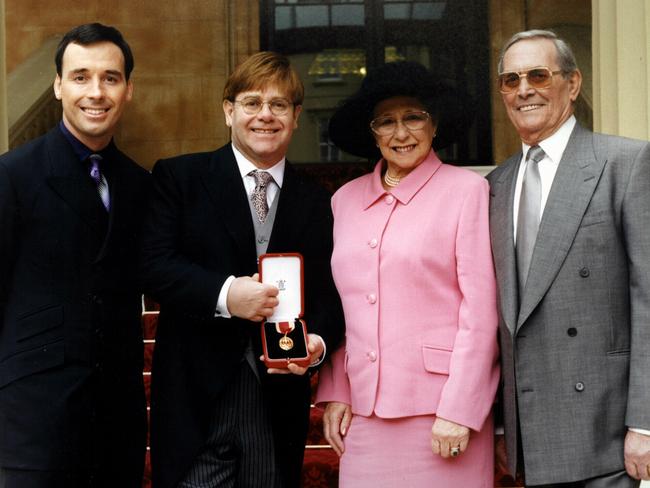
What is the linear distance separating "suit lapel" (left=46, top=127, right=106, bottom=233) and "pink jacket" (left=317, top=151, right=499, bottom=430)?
888mm

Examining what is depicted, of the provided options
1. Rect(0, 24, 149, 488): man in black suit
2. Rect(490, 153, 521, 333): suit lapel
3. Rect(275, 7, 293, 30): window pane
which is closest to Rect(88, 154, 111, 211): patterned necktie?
Rect(0, 24, 149, 488): man in black suit

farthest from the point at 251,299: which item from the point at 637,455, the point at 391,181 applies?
the point at 637,455

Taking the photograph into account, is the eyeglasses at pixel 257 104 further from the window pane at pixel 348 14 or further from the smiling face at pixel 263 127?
the window pane at pixel 348 14

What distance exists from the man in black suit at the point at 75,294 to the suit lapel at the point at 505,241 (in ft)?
4.11

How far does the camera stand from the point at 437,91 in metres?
3.10

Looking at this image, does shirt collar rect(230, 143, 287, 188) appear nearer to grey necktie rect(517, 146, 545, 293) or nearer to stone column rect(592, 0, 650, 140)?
grey necktie rect(517, 146, 545, 293)

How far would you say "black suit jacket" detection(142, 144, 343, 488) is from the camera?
2.93 metres

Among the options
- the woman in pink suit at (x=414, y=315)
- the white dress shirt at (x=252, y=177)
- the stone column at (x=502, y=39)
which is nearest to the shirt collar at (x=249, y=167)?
the white dress shirt at (x=252, y=177)

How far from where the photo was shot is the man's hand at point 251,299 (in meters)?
2.82

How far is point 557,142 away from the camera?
299cm

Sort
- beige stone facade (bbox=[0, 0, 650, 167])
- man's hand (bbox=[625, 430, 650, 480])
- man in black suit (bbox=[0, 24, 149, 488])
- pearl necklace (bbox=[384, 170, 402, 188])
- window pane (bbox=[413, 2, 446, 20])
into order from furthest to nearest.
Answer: window pane (bbox=[413, 2, 446, 20]) → beige stone facade (bbox=[0, 0, 650, 167]) → pearl necklace (bbox=[384, 170, 402, 188]) → man in black suit (bbox=[0, 24, 149, 488]) → man's hand (bbox=[625, 430, 650, 480])

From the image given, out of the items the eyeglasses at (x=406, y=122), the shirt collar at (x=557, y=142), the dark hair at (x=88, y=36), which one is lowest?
the shirt collar at (x=557, y=142)

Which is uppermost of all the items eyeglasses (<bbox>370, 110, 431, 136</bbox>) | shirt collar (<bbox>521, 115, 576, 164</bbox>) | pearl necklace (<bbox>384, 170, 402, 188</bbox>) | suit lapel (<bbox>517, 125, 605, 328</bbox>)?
eyeglasses (<bbox>370, 110, 431, 136</bbox>)

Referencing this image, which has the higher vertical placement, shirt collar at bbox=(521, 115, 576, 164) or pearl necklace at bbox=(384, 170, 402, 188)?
shirt collar at bbox=(521, 115, 576, 164)
